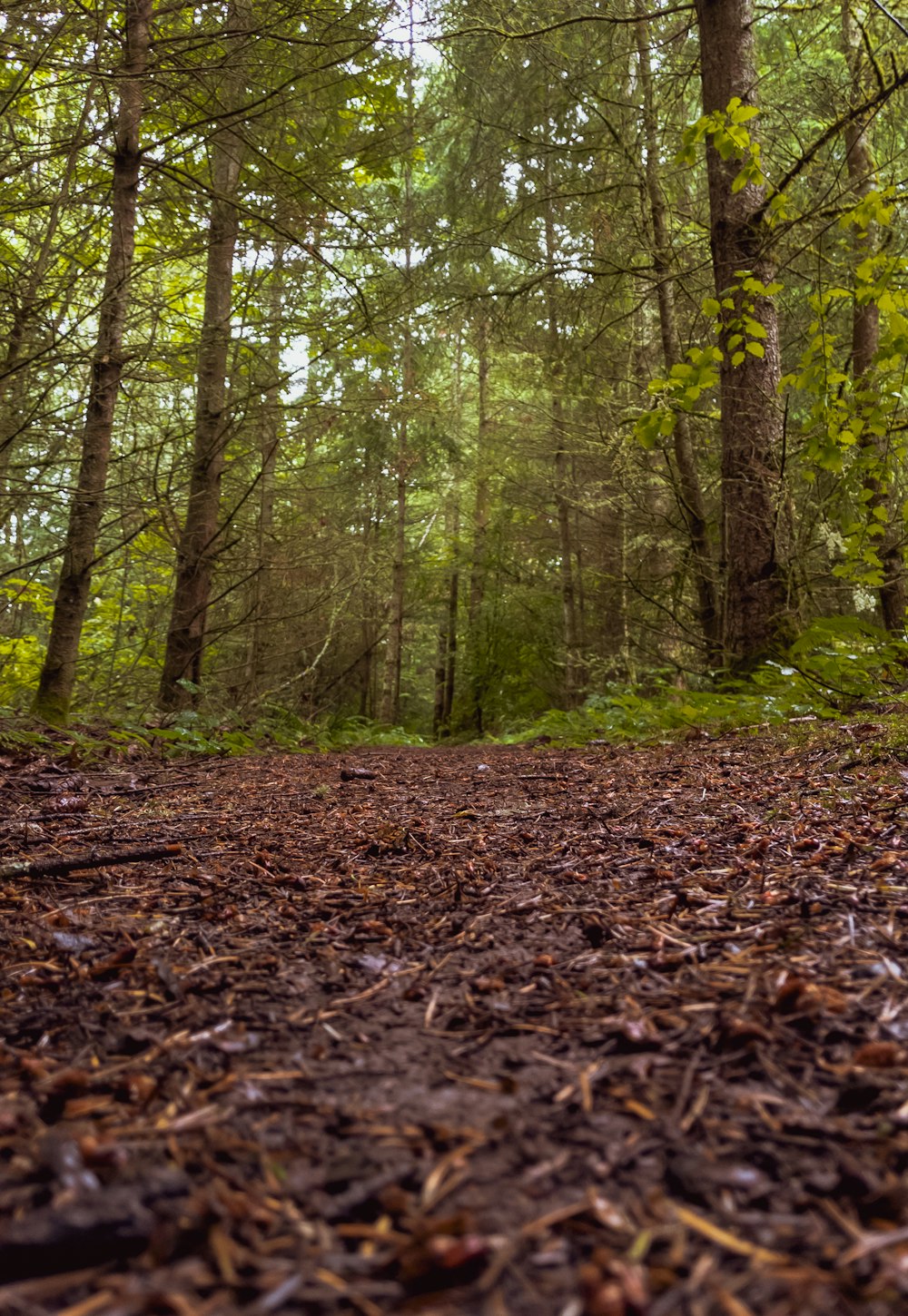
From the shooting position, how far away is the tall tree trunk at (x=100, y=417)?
550 cm

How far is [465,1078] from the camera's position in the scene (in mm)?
1290

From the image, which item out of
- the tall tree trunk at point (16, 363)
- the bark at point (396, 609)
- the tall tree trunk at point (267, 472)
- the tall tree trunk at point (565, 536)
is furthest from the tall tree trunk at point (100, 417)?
the bark at point (396, 609)

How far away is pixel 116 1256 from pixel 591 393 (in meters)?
9.57

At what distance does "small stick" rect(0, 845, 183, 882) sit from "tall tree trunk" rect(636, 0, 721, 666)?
19.8ft

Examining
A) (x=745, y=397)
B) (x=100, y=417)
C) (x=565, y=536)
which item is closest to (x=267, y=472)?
(x=100, y=417)

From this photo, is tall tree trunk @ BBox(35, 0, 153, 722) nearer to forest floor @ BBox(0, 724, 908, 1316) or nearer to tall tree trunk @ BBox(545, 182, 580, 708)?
forest floor @ BBox(0, 724, 908, 1316)

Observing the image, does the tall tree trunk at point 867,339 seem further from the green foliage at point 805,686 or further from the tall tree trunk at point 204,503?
the tall tree trunk at point 204,503

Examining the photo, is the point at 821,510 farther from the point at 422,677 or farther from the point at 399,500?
the point at 422,677

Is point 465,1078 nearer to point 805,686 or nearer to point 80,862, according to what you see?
point 80,862

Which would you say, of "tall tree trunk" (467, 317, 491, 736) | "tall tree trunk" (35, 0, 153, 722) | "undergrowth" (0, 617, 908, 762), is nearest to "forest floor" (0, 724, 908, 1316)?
"undergrowth" (0, 617, 908, 762)

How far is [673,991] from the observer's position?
1.54 m

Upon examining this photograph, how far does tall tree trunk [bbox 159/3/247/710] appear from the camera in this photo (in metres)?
7.86

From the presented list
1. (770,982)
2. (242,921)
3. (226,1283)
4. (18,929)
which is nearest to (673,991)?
(770,982)

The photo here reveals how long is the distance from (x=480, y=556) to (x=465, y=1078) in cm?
1650
